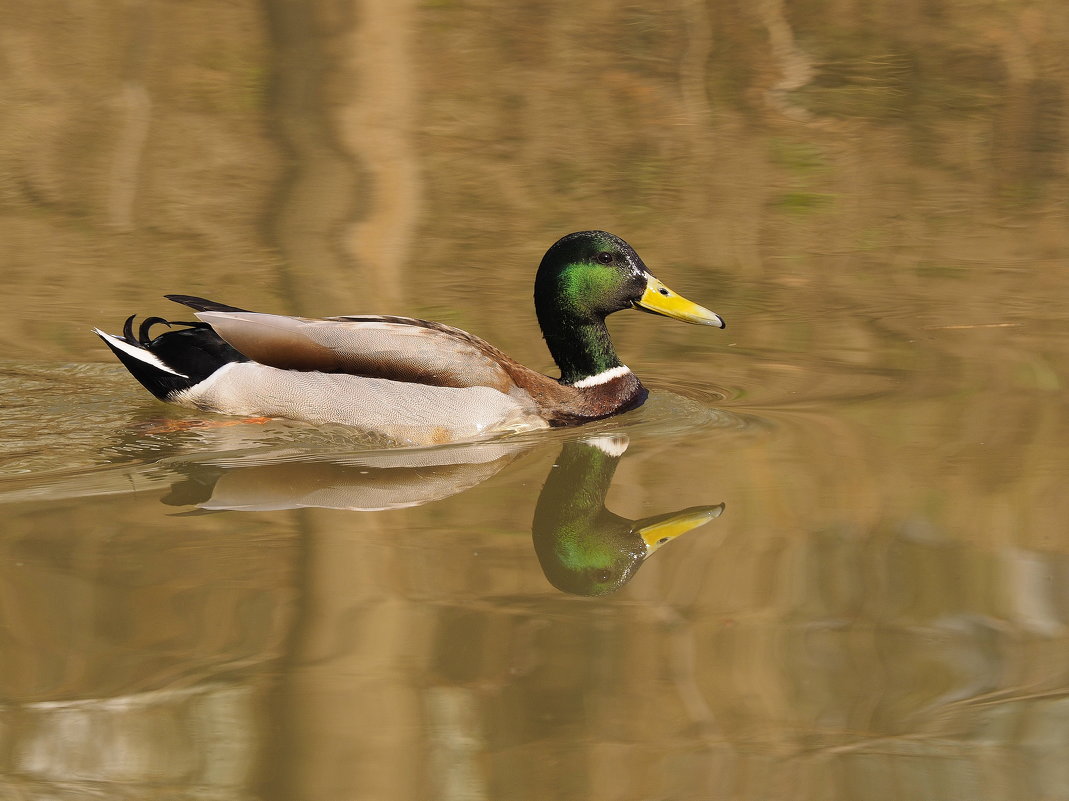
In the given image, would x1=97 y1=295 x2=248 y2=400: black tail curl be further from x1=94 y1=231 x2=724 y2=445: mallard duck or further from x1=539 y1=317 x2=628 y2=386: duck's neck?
x1=539 y1=317 x2=628 y2=386: duck's neck

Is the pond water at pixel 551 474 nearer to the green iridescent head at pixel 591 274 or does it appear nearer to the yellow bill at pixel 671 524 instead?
the yellow bill at pixel 671 524

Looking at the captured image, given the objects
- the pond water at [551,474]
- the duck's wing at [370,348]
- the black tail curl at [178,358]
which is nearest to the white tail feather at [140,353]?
the black tail curl at [178,358]

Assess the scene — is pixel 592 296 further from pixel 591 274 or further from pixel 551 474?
pixel 551 474

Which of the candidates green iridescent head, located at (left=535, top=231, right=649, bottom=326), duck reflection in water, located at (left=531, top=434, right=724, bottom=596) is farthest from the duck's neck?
duck reflection in water, located at (left=531, top=434, right=724, bottom=596)

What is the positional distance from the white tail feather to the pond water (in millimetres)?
232

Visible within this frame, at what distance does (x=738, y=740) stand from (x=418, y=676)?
37.8 inches

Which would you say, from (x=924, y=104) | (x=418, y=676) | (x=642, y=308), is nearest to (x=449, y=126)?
(x=924, y=104)

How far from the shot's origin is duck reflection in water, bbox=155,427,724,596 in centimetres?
555

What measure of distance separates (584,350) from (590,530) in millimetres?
1840

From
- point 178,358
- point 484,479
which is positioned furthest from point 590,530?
point 178,358

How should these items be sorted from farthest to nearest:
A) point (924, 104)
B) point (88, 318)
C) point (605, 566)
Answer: point (924, 104) → point (88, 318) → point (605, 566)

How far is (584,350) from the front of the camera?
24.8ft

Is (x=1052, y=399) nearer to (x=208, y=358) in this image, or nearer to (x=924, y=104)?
(x=208, y=358)

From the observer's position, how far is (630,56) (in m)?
16.2
